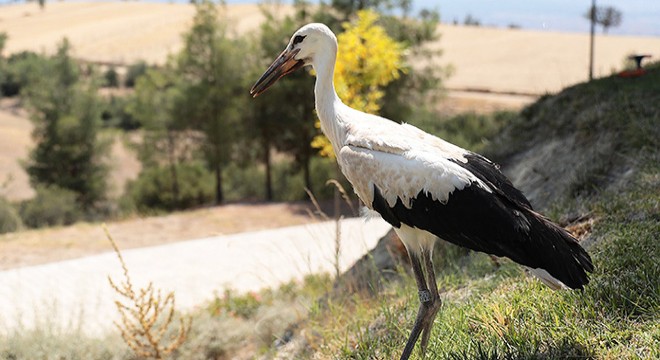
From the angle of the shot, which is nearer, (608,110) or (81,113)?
(608,110)

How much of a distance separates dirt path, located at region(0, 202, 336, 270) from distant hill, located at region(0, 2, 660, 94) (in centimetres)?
1072

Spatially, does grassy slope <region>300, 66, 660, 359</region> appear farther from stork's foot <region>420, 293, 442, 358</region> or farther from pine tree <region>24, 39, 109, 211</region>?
pine tree <region>24, 39, 109, 211</region>

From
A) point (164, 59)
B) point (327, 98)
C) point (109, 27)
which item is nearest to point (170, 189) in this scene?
point (327, 98)

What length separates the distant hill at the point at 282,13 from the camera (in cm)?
3994

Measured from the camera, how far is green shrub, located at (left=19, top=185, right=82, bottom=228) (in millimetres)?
20016

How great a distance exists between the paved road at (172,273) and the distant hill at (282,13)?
50.8 feet

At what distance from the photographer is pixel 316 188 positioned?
2356 centimetres

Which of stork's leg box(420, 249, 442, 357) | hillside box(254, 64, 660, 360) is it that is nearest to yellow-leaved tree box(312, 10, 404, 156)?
hillside box(254, 64, 660, 360)

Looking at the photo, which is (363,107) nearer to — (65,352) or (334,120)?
(65,352)

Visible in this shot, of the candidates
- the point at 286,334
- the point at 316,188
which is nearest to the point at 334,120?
the point at 286,334

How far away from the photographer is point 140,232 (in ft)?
47.6

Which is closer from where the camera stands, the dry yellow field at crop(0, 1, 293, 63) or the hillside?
the hillside

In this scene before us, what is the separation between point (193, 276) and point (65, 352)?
4.29 m

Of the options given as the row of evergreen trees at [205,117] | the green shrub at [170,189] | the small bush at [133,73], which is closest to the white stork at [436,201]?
the row of evergreen trees at [205,117]
